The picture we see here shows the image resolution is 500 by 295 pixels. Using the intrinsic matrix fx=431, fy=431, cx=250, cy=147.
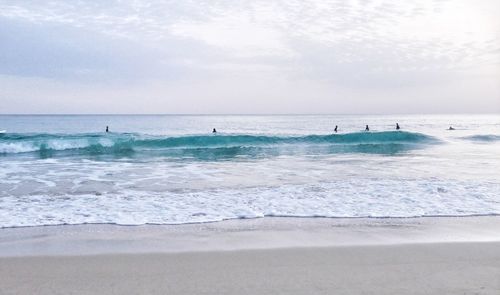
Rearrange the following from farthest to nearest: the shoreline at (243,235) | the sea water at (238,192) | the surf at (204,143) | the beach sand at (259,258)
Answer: the surf at (204,143) < the sea water at (238,192) < the shoreline at (243,235) < the beach sand at (259,258)

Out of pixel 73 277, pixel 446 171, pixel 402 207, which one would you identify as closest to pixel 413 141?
pixel 446 171

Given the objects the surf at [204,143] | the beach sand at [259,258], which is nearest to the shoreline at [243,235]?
the beach sand at [259,258]

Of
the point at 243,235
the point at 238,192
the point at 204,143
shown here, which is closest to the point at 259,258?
the point at 243,235

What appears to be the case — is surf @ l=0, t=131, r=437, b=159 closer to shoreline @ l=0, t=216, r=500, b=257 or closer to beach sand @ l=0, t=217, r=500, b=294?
shoreline @ l=0, t=216, r=500, b=257

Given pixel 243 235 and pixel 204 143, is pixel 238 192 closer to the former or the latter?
pixel 243 235

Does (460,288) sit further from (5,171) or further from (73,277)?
(5,171)

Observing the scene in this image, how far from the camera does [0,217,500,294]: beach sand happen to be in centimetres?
408

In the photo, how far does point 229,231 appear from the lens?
6414 mm

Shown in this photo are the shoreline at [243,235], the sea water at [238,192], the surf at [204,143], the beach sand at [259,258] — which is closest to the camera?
the beach sand at [259,258]

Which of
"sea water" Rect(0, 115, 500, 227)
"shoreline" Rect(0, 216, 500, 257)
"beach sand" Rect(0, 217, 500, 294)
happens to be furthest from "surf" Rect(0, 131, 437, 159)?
"beach sand" Rect(0, 217, 500, 294)

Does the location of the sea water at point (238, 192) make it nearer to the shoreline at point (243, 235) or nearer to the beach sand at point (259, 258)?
the shoreline at point (243, 235)

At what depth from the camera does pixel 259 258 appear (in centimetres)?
500

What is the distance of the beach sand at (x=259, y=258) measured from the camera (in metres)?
4.08

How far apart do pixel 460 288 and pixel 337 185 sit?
657 centimetres
